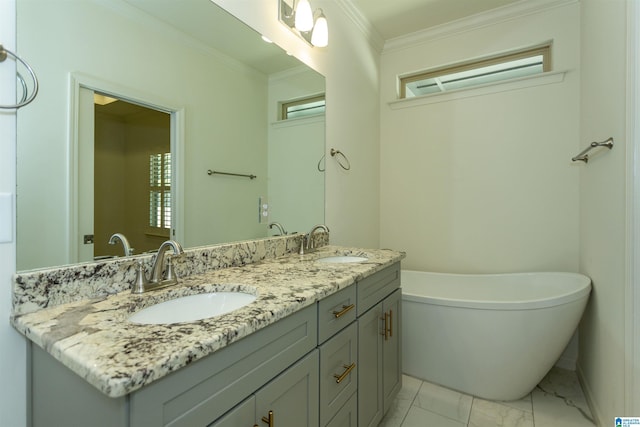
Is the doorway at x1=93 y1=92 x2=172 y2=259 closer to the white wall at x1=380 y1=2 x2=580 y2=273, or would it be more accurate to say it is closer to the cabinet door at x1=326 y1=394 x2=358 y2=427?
the cabinet door at x1=326 y1=394 x2=358 y2=427

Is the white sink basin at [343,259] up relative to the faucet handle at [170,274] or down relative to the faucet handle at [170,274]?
down

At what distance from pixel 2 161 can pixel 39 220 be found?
0.55ft

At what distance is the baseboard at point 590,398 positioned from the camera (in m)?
1.54

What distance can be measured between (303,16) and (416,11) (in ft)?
3.71

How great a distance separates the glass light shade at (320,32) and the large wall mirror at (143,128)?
250 mm

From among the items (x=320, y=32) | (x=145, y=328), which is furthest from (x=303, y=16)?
(x=145, y=328)

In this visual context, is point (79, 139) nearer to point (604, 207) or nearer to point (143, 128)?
point (143, 128)

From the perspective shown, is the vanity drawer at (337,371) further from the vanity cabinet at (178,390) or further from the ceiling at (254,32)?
the ceiling at (254,32)

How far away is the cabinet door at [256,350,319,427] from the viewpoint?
76 cm

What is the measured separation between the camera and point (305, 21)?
1680 millimetres

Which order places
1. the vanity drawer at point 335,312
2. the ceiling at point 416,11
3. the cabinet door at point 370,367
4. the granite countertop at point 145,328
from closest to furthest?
the granite countertop at point 145,328
the vanity drawer at point 335,312
the cabinet door at point 370,367
the ceiling at point 416,11

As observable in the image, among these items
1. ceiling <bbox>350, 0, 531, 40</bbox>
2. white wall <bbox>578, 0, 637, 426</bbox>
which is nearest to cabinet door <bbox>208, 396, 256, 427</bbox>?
white wall <bbox>578, 0, 637, 426</bbox>

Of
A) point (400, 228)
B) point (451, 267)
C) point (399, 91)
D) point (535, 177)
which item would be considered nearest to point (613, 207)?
point (535, 177)

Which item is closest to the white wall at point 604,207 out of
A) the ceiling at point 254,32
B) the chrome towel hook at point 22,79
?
the ceiling at point 254,32
